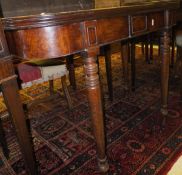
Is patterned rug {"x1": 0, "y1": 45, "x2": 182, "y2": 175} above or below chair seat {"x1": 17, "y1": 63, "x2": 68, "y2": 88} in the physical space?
below

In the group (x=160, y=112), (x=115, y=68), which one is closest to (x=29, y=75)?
(x=160, y=112)

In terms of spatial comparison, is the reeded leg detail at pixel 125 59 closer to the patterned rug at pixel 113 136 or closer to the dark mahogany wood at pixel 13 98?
the patterned rug at pixel 113 136

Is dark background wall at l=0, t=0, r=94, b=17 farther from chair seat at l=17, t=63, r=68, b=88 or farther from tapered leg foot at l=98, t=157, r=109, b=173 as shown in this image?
tapered leg foot at l=98, t=157, r=109, b=173

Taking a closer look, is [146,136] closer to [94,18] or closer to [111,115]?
[111,115]

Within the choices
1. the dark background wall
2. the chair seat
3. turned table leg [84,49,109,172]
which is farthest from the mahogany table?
the dark background wall

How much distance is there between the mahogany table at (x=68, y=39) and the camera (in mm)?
758

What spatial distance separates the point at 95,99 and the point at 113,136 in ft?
1.86

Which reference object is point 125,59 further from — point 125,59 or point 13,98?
point 13,98

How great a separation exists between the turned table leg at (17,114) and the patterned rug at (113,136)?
Result: 10.4 inches

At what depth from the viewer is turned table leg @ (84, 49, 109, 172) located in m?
0.91

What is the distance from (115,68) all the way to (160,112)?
1372 millimetres

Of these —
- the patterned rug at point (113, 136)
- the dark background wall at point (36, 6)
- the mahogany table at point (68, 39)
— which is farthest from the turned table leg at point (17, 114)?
the dark background wall at point (36, 6)

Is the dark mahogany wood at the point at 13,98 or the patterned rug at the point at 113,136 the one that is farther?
the patterned rug at the point at 113,136

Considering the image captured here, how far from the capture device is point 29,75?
1.33 meters
